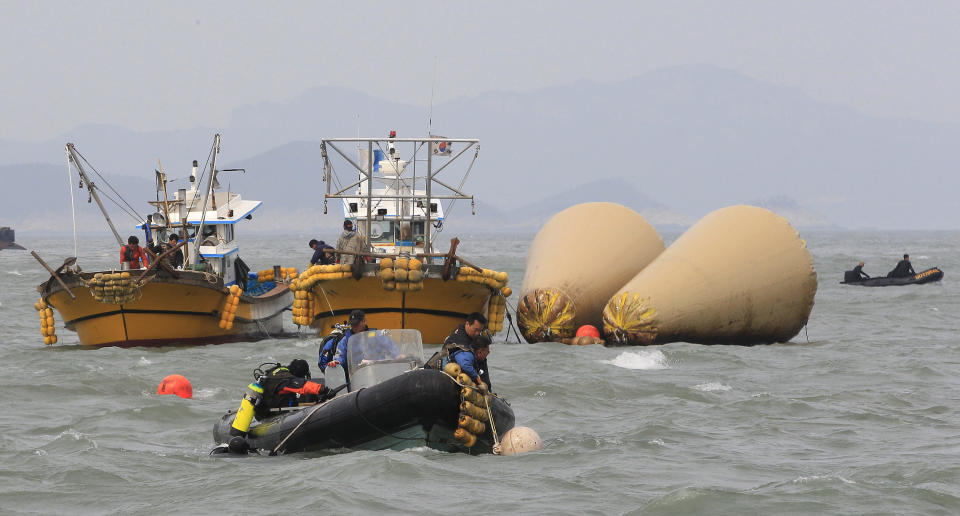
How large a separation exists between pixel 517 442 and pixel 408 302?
30.8 feet

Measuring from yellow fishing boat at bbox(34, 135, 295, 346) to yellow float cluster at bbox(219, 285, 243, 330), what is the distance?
20mm

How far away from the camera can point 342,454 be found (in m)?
12.4

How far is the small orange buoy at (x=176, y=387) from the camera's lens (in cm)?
1764

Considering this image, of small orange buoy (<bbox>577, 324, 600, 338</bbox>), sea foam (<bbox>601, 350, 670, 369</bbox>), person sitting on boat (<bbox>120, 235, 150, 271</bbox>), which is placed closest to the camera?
sea foam (<bbox>601, 350, 670, 369</bbox>)

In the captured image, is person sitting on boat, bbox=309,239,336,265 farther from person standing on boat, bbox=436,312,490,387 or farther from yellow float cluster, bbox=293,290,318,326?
person standing on boat, bbox=436,312,490,387

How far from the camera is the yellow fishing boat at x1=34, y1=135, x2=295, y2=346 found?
22.1 meters

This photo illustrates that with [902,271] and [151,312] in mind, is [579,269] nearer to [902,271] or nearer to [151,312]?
[151,312]

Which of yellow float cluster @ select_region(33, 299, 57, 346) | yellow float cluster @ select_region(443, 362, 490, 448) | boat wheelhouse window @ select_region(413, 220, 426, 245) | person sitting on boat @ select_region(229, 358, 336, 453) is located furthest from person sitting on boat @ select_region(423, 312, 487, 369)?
boat wheelhouse window @ select_region(413, 220, 426, 245)

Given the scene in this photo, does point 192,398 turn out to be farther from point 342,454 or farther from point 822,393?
point 822,393

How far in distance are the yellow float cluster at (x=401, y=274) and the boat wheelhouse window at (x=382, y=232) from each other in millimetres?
4650

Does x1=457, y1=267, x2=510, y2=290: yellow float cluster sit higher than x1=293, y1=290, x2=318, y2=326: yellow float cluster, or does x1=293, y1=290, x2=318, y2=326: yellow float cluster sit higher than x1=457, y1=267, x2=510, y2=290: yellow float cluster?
x1=457, y1=267, x2=510, y2=290: yellow float cluster

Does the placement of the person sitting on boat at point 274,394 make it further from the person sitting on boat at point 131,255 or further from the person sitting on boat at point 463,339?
the person sitting on boat at point 131,255

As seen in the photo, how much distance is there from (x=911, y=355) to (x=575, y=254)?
6.94 m

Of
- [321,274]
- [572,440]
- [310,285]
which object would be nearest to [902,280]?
[310,285]
